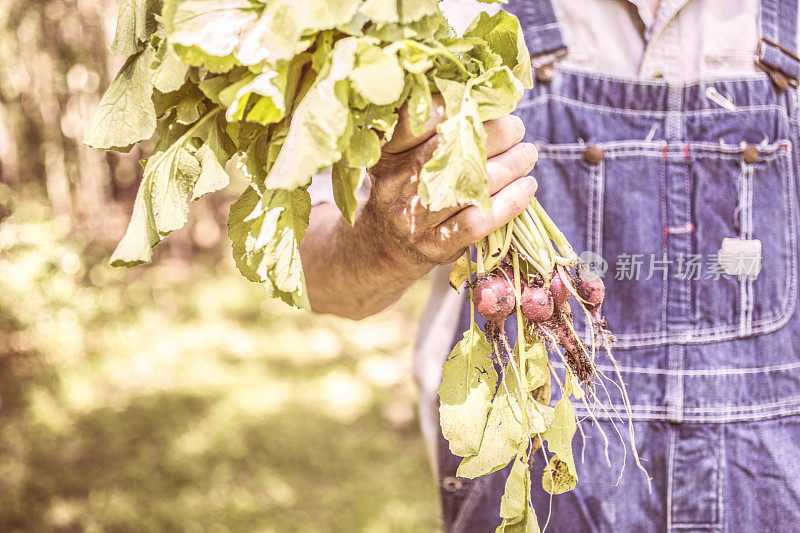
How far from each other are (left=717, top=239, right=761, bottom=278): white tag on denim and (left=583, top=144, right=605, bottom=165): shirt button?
272 mm

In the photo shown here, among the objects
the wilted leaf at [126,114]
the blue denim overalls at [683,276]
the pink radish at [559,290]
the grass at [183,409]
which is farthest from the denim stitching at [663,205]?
the grass at [183,409]

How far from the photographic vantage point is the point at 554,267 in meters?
1.03

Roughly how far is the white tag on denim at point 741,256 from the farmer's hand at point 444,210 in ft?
1.66

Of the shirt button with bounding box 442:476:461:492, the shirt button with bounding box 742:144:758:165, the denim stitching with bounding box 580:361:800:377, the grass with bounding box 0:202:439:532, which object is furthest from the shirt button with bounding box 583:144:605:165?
the grass with bounding box 0:202:439:532

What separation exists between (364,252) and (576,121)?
0.46 metres

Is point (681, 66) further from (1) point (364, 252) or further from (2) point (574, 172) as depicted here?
(1) point (364, 252)

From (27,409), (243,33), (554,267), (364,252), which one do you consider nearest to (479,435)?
(554,267)

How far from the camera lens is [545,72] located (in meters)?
1.30

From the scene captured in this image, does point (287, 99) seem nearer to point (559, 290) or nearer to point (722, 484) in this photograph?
point (559, 290)

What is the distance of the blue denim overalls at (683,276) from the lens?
1266 mm

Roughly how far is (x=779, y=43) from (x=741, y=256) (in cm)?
40

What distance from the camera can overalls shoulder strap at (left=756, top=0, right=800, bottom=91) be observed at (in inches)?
51.5

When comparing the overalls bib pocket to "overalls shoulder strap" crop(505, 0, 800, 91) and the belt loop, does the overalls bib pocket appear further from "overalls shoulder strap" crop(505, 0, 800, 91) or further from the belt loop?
the belt loop

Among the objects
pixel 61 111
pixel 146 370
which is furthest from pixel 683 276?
pixel 61 111
